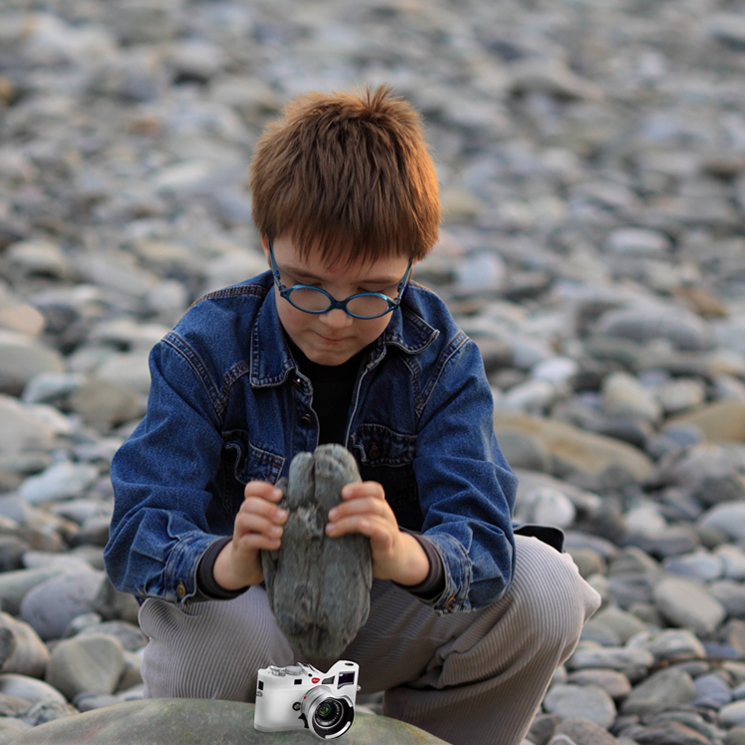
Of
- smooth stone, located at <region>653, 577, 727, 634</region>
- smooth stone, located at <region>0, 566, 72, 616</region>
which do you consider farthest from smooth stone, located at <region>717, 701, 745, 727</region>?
smooth stone, located at <region>0, 566, 72, 616</region>

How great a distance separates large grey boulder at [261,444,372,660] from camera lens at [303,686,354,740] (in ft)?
0.47

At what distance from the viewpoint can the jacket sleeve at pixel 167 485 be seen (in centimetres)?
214

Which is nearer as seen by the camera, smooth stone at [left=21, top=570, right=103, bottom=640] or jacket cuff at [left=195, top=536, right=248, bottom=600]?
jacket cuff at [left=195, top=536, right=248, bottom=600]

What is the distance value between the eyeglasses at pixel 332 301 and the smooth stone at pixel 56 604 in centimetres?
157

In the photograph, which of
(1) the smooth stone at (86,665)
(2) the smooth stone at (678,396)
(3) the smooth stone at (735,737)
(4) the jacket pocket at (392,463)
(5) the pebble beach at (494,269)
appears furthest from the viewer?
(2) the smooth stone at (678,396)

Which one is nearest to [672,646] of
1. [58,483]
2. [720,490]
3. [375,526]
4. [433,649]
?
[433,649]

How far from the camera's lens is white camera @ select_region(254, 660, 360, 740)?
80.5 inches

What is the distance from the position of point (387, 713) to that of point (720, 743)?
992 millimetres

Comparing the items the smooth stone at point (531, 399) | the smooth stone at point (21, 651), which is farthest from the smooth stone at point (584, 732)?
the smooth stone at point (531, 399)

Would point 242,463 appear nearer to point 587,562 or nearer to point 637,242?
point 587,562

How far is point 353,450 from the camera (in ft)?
8.27

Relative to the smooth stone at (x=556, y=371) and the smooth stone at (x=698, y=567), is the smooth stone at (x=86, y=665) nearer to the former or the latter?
the smooth stone at (x=698, y=567)

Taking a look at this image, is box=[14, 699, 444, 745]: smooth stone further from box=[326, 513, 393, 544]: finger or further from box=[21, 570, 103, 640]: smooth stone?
box=[21, 570, 103, 640]: smooth stone

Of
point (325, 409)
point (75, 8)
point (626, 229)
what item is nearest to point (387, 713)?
point (325, 409)
